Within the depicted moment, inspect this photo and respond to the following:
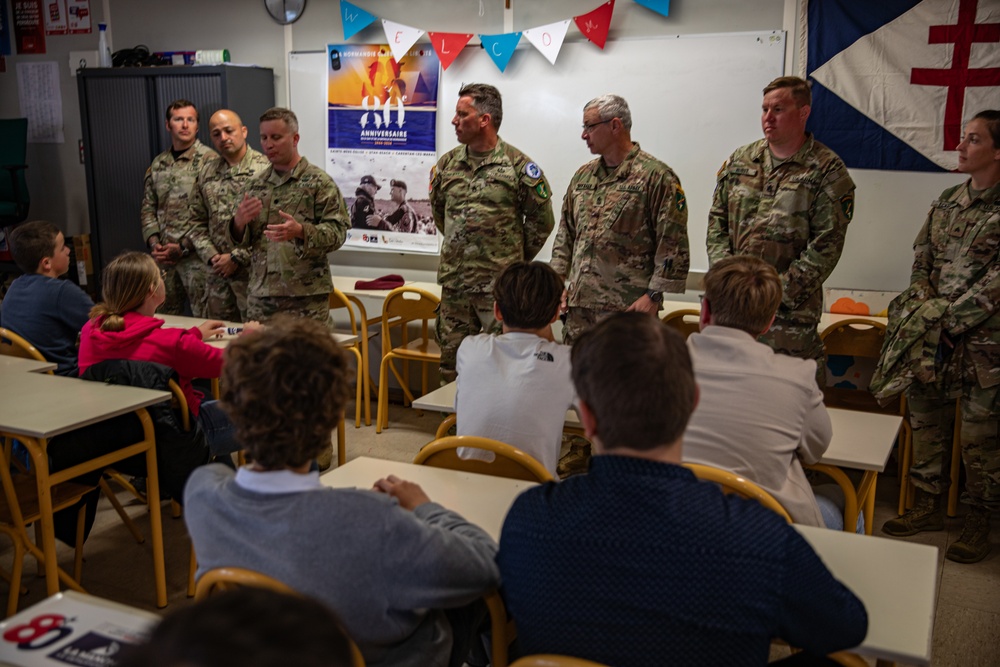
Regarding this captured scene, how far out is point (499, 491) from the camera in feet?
6.28

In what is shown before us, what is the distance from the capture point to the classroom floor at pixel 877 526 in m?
2.66

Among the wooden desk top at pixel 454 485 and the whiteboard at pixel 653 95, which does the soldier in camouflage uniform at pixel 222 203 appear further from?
the wooden desk top at pixel 454 485

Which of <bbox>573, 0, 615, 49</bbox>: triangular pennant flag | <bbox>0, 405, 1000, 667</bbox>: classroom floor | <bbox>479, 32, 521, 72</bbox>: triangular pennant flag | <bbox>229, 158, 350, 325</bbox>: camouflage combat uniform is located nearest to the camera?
<bbox>0, 405, 1000, 667</bbox>: classroom floor

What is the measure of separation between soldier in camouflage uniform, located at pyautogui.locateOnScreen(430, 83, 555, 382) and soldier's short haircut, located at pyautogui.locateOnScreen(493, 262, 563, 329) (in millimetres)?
1648

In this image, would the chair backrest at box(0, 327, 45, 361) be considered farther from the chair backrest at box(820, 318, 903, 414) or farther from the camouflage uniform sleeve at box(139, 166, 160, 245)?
the chair backrest at box(820, 318, 903, 414)

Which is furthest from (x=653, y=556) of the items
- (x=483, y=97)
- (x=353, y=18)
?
(x=353, y=18)

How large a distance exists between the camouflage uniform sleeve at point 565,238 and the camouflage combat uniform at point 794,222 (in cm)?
63

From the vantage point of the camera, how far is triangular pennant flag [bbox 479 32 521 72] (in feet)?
15.7

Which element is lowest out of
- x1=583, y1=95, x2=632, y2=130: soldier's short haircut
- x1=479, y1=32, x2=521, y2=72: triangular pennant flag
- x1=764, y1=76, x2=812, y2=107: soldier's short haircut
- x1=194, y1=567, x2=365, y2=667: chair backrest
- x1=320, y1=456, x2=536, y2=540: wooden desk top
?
x1=320, y1=456, x2=536, y2=540: wooden desk top

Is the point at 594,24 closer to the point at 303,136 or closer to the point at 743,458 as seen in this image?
the point at 303,136

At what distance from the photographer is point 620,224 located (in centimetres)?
365

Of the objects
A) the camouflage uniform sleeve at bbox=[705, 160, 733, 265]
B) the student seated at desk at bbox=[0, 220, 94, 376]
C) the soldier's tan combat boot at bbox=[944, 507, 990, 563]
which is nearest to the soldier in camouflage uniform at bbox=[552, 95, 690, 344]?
the camouflage uniform sleeve at bbox=[705, 160, 733, 265]

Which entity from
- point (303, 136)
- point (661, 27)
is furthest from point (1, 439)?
point (661, 27)

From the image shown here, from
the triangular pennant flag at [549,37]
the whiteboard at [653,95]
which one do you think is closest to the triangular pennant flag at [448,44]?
the whiteboard at [653,95]
